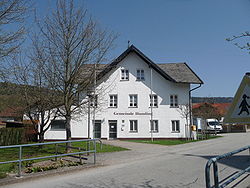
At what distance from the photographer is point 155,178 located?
8570mm

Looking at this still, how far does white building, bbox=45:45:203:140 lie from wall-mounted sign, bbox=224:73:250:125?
24637mm

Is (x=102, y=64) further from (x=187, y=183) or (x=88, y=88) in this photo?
(x=187, y=183)

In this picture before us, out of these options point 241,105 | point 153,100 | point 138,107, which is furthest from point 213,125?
point 241,105

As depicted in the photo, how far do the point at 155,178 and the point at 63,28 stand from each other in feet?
33.5

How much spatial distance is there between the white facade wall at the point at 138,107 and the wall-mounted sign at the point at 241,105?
24.6 m

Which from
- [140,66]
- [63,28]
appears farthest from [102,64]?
[140,66]

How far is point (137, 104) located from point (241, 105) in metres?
25.5

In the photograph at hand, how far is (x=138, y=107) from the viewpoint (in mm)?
29125

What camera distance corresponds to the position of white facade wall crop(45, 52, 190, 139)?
28.7 meters

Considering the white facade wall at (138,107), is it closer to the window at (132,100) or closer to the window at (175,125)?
the window at (175,125)

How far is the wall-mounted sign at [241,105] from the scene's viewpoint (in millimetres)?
3697

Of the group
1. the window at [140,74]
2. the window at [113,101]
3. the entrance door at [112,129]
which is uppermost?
the window at [140,74]

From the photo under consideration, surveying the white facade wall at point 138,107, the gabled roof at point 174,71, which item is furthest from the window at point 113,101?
the gabled roof at point 174,71

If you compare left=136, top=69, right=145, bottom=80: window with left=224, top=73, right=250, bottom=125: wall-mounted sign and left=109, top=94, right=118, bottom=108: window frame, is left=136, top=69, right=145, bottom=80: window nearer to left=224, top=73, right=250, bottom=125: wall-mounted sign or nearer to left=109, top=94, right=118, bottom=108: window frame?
left=109, top=94, right=118, bottom=108: window frame
